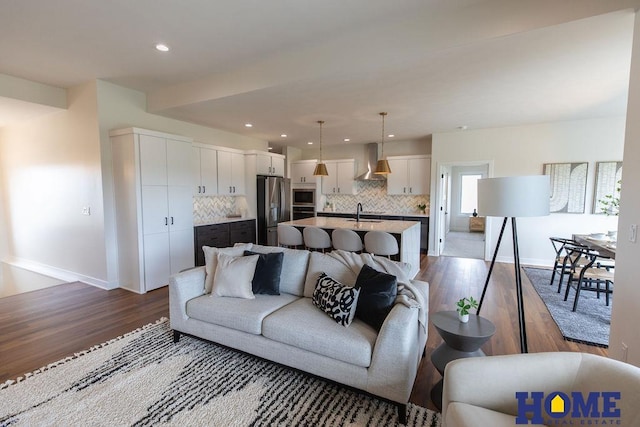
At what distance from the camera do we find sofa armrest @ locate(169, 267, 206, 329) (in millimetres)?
2668

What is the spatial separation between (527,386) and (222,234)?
5.08 meters

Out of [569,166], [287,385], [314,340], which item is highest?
[569,166]

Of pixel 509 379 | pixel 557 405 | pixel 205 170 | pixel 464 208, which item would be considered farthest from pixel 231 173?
pixel 464 208

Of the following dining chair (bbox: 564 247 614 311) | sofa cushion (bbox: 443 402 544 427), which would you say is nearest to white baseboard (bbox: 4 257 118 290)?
sofa cushion (bbox: 443 402 544 427)

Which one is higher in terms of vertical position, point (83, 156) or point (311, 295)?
point (83, 156)

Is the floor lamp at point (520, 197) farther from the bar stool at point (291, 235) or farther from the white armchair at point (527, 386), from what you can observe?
the bar stool at point (291, 235)

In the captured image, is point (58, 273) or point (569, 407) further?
point (58, 273)

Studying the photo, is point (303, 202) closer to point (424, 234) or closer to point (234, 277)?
point (424, 234)

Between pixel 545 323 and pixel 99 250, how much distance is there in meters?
5.82

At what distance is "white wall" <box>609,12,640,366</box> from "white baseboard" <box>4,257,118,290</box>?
5623mm

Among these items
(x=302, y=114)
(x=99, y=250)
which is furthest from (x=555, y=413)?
(x=99, y=250)

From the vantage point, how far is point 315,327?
2111 millimetres

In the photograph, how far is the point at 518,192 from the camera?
6.66ft

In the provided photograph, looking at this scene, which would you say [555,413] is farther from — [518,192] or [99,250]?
[99,250]
